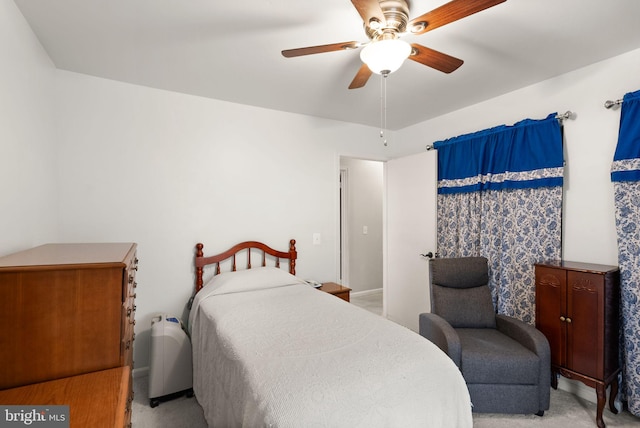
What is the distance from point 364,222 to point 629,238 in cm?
343

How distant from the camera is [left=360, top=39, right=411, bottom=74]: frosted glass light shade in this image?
4.75 feet

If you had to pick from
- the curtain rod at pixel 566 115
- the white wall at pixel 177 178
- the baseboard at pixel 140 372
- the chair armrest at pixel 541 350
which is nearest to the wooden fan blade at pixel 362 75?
the white wall at pixel 177 178

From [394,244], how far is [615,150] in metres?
2.22

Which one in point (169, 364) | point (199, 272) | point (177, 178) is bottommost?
point (169, 364)

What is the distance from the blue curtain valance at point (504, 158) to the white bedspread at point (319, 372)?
184cm

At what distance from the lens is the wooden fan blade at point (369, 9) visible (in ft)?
4.10

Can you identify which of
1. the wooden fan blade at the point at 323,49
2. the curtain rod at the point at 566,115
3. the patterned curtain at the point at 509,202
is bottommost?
the patterned curtain at the point at 509,202

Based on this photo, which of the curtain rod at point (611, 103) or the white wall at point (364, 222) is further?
the white wall at point (364, 222)

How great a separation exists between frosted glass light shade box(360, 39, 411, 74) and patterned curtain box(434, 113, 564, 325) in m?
1.76

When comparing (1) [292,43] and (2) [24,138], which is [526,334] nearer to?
(1) [292,43]

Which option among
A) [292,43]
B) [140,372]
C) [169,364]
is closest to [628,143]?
[292,43]

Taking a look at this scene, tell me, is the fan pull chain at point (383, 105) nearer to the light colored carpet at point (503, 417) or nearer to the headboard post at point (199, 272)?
the headboard post at point (199, 272)

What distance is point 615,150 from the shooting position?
2135mm

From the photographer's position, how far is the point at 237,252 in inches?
116
